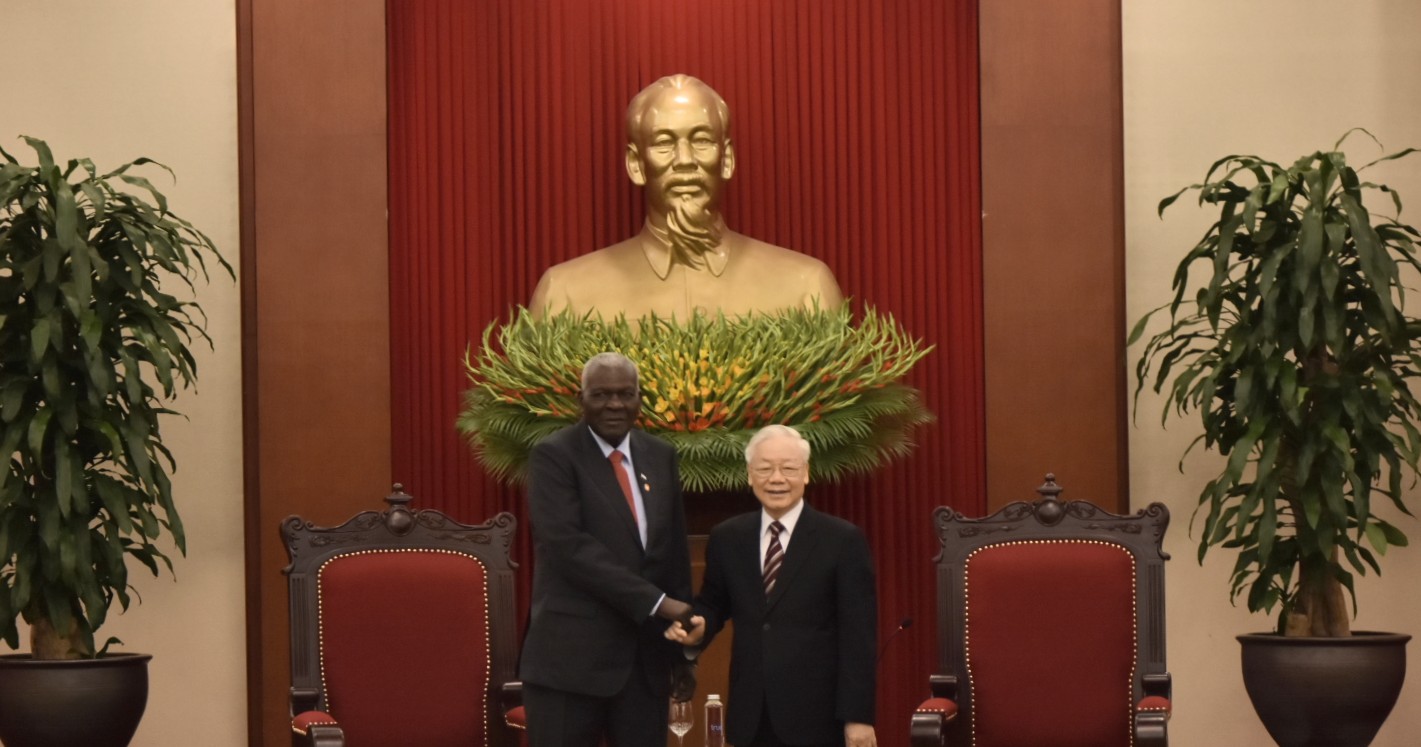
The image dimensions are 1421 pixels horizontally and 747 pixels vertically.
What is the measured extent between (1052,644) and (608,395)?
5.20ft

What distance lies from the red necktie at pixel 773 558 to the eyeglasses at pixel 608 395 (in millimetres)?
429

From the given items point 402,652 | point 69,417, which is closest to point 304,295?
point 69,417

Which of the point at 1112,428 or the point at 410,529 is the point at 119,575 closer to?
the point at 410,529

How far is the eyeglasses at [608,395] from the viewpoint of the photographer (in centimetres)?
393

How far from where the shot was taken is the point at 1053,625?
4.87 metres

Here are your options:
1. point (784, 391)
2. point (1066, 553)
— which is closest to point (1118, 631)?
point (1066, 553)

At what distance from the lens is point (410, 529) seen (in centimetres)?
498

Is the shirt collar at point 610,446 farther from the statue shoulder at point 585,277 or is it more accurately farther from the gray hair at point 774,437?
the statue shoulder at point 585,277

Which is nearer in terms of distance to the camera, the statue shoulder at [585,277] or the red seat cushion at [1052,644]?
the red seat cushion at [1052,644]

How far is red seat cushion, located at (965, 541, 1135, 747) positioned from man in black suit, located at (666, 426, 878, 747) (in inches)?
38.2

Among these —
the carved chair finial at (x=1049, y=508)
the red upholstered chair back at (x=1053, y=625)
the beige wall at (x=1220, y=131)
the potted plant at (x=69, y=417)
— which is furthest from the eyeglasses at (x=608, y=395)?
the beige wall at (x=1220, y=131)

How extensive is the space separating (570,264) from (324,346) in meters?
0.85

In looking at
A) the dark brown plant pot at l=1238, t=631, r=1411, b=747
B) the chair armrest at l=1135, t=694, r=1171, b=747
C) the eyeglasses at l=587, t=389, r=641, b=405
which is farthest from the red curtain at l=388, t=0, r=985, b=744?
the eyeglasses at l=587, t=389, r=641, b=405

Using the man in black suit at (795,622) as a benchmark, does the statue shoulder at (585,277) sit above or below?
above
